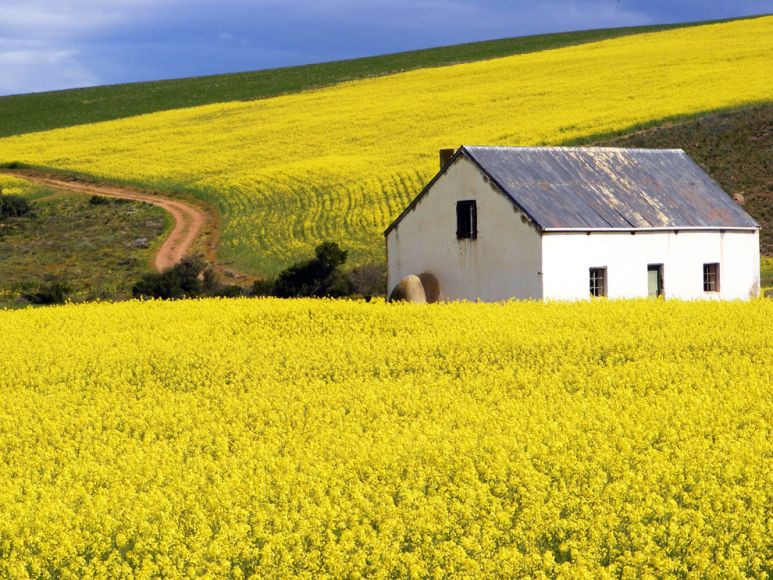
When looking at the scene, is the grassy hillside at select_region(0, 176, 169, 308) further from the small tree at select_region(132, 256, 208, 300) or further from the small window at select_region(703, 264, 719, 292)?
the small window at select_region(703, 264, 719, 292)

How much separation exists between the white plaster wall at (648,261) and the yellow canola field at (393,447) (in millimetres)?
8664

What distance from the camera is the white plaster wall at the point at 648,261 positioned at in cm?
3338

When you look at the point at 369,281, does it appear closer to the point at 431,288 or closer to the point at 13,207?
the point at 431,288

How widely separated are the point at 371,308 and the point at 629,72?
2018 inches

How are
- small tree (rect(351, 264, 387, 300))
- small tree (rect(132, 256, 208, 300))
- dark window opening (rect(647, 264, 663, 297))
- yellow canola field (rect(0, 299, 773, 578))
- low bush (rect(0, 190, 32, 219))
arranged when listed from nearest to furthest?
yellow canola field (rect(0, 299, 773, 578)) < dark window opening (rect(647, 264, 663, 297)) < small tree (rect(132, 256, 208, 300)) < small tree (rect(351, 264, 387, 300)) < low bush (rect(0, 190, 32, 219))

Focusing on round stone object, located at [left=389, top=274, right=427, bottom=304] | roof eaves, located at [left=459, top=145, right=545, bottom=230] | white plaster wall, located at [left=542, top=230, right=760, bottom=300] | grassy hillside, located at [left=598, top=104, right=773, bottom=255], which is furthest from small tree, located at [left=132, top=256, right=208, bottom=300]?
grassy hillside, located at [left=598, top=104, right=773, bottom=255]

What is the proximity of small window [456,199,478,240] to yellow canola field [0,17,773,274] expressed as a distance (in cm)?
1188

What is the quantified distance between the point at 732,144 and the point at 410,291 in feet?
90.2

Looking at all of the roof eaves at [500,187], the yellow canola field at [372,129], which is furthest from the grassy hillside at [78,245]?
the roof eaves at [500,187]

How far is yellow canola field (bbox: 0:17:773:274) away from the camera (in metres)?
54.6

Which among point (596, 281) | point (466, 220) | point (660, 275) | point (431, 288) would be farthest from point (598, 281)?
point (431, 288)

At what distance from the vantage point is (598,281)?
1364 inches

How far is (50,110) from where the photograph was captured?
102938 millimetres

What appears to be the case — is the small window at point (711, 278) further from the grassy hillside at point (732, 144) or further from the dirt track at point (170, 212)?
the dirt track at point (170, 212)
